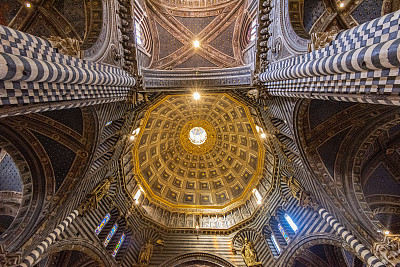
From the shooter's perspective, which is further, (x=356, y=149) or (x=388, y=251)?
(x=356, y=149)

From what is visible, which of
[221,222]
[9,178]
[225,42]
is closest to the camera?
[9,178]

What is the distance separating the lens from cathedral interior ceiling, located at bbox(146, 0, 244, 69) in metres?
20.0

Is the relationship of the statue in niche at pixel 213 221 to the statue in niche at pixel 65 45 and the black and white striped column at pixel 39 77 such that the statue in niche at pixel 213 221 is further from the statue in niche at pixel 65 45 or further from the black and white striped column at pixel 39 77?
the statue in niche at pixel 65 45

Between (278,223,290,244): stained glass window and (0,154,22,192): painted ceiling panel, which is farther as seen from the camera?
(278,223,290,244): stained glass window

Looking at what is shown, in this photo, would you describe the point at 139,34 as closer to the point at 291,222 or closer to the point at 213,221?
the point at 213,221

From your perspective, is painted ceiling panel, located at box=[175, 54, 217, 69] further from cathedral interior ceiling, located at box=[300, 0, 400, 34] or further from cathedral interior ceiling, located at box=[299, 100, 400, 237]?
cathedral interior ceiling, located at box=[299, 100, 400, 237]

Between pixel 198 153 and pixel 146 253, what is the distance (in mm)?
11676

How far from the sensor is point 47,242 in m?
9.34

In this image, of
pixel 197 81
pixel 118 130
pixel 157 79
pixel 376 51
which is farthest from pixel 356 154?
pixel 118 130

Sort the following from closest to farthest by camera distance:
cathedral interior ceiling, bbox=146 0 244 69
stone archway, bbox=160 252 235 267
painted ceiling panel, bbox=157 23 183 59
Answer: stone archway, bbox=160 252 235 267, cathedral interior ceiling, bbox=146 0 244 69, painted ceiling panel, bbox=157 23 183 59

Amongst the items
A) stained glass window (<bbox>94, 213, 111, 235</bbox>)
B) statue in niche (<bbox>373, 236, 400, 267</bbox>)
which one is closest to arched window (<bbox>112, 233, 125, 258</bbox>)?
stained glass window (<bbox>94, 213, 111, 235</bbox>)

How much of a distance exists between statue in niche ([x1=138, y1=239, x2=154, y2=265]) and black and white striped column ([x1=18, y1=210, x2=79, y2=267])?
21.5ft

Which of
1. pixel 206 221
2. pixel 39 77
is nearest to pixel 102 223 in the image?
pixel 206 221

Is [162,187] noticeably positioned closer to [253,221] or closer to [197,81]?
[253,221]
